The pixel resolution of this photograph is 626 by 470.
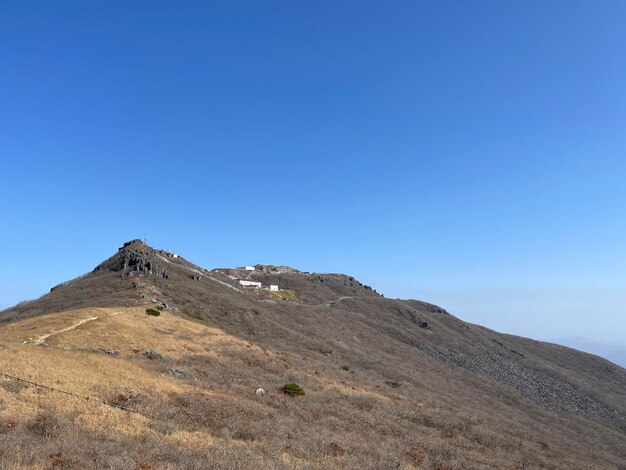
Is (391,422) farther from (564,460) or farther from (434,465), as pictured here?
(564,460)

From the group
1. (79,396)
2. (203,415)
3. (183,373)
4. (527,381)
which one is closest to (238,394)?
(183,373)

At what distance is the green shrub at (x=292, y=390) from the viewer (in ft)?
120

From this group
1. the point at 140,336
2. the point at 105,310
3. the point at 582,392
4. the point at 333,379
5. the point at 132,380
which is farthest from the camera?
the point at 582,392

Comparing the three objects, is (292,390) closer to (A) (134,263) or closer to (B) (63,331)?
(B) (63,331)

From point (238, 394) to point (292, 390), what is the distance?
6.22 m

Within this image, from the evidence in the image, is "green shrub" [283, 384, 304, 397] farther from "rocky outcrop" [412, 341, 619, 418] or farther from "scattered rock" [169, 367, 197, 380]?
"rocky outcrop" [412, 341, 619, 418]

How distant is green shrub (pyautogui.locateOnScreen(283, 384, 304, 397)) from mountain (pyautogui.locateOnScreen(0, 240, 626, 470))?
51cm

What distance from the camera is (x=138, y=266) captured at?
77188 mm

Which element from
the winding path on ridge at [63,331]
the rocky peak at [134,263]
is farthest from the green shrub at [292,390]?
the rocky peak at [134,263]

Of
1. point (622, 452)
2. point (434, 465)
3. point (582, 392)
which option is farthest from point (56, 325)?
point (582, 392)

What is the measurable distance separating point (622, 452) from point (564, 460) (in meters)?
33.5

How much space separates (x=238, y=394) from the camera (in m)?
32.1

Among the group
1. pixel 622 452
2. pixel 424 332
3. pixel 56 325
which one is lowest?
pixel 622 452

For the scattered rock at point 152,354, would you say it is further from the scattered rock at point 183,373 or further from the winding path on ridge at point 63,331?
the winding path on ridge at point 63,331
